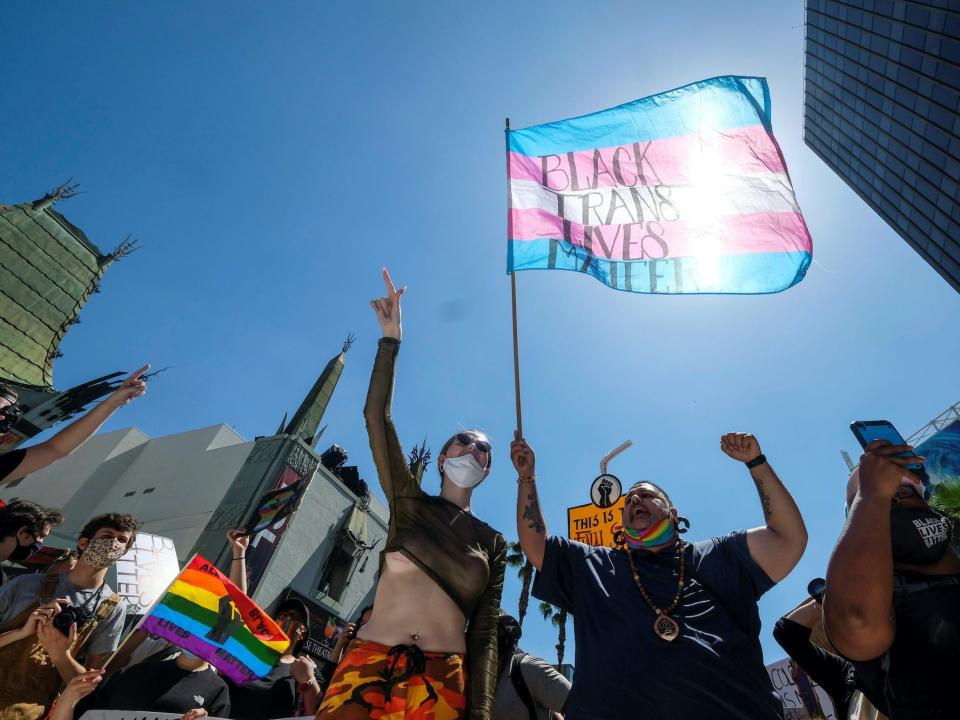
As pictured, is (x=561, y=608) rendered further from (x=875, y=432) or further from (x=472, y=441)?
(x=875, y=432)

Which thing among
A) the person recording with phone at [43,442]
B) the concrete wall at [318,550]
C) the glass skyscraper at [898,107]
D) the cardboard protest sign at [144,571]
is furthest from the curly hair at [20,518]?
the glass skyscraper at [898,107]

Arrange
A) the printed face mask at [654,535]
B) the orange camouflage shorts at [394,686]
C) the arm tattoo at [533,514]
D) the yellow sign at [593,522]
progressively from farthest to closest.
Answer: the yellow sign at [593,522] < the arm tattoo at [533,514] < the printed face mask at [654,535] < the orange camouflage shorts at [394,686]

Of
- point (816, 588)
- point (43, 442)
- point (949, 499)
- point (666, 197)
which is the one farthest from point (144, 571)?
point (949, 499)

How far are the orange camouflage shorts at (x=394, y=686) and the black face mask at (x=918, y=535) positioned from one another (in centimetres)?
184

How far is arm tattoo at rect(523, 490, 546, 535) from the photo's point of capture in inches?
123

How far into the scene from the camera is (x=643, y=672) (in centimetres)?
226

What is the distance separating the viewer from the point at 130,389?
4.08 m

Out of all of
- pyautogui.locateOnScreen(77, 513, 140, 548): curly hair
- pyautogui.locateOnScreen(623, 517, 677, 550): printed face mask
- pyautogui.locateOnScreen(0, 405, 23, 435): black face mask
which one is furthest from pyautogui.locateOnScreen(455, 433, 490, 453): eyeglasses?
pyautogui.locateOnScreen(0, 405, 23, 435): black face mask

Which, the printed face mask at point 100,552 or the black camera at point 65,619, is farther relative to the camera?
the printed face mask at point 100,552

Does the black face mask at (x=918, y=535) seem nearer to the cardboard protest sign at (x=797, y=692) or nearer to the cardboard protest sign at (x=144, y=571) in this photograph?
the cardboard protest sign at (x=144, y=571)

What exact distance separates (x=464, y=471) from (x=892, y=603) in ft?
6.78

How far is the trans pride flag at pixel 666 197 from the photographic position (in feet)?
16.7

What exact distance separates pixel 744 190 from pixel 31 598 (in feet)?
24.1

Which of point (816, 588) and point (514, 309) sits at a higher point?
point (514, 309)
